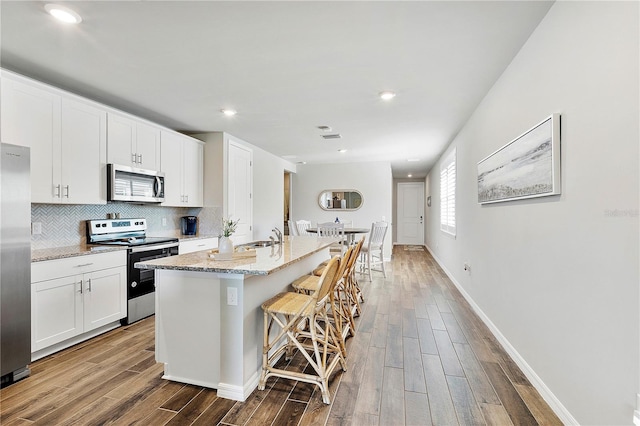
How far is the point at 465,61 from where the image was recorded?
2.56 metres

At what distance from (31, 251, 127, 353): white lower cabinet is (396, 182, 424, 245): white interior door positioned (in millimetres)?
9144


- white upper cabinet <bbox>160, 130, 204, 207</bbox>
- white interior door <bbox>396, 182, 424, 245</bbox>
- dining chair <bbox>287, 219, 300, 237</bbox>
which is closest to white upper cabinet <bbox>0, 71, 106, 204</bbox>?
white upper cabinet <bbox>160, 130, 204, 207</bbox>

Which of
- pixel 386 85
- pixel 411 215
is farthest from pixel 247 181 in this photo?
pixel 411 215

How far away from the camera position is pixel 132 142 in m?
3.64

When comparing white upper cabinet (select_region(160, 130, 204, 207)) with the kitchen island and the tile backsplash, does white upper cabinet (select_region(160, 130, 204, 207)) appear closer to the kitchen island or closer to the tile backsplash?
the tile backsplash

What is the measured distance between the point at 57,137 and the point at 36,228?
2.93ft

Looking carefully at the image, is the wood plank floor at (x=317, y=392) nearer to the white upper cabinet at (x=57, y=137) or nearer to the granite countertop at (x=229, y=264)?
the granite countertop at (x=229, y=264)

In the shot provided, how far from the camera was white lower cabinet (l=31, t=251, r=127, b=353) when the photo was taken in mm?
2506

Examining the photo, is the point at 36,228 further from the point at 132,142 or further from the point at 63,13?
the point at 63,13

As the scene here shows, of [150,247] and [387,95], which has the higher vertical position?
[387,95]

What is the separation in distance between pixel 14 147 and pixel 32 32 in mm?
805

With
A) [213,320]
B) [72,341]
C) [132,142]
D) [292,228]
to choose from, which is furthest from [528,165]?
[292,228]

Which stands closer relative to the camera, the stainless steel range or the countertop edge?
the countertop edge

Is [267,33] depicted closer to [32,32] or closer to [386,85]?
[386,85]
